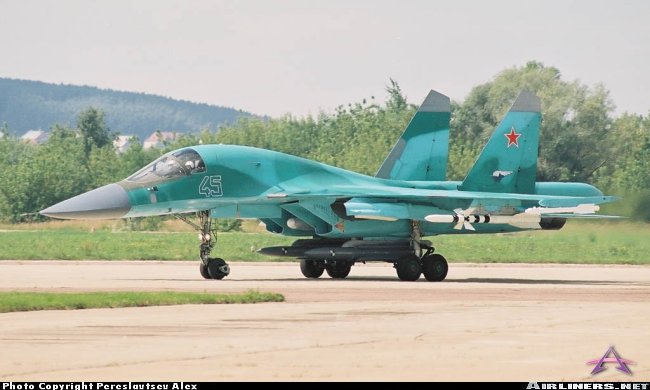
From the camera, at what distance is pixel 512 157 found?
31422 mm

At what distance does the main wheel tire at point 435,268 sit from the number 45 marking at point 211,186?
15.1 ft

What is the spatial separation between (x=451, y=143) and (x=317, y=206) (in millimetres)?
52633

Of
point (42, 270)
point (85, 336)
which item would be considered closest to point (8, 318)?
point (85, 336)

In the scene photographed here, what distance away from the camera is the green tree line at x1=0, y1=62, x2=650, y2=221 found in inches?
2881

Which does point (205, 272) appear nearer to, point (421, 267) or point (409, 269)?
point (409, 269)

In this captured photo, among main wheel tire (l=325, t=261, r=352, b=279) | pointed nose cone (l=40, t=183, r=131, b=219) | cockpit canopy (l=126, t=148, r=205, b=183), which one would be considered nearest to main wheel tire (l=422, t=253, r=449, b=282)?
main wheel tire (l=325, t=261, r=352, b=279)

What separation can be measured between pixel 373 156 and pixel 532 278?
38759 millimetres

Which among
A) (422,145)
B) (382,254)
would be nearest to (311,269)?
(382,254)

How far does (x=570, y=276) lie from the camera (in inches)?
1208

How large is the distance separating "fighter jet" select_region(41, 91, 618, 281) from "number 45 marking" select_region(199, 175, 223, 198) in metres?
0.02

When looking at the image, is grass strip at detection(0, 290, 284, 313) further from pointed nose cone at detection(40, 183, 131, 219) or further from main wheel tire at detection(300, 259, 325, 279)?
main wheel tire at detection(300, 259, 325, 279)

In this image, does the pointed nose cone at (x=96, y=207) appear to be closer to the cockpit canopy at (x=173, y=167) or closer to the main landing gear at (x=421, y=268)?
the cockpit canopy at (x=173, y=167)

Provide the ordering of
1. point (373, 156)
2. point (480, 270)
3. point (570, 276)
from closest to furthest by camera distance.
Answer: point (570, 276) < point (480, 270) < point (373, 156)

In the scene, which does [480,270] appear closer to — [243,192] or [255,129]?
[243,192]
